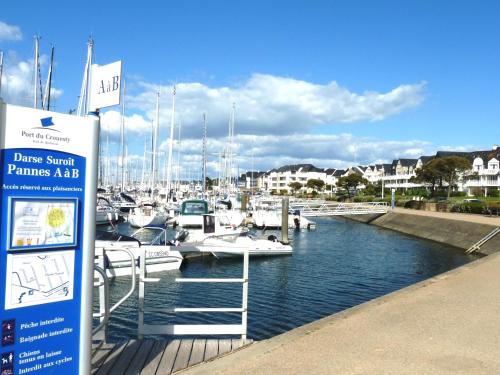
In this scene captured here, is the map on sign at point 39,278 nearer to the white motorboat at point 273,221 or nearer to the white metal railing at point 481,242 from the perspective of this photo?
the white metal railing at point 481,242

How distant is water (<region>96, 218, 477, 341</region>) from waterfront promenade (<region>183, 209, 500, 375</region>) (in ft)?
15.3

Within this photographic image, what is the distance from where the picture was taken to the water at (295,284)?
1351 centimetres

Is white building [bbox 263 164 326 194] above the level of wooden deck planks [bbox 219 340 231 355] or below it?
above

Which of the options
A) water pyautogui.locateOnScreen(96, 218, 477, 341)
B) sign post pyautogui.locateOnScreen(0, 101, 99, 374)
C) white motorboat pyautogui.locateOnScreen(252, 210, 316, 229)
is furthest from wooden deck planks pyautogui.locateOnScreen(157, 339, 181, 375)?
white motorboat pyautogui.locateOnScreen(252, 210, 316, 229)

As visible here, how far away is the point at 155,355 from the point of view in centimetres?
615

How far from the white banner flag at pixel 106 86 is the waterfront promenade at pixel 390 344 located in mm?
3439

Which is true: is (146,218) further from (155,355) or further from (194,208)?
(155,355)

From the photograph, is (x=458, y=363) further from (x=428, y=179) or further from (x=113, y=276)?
(x=428, y=179)

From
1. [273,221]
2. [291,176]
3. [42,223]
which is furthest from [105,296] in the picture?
[291,176]

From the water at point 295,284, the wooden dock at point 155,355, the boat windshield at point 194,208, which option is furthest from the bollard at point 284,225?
the wooden dock at point 155,355

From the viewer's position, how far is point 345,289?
1844 centimetres

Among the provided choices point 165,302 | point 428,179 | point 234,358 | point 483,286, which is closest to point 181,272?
point 165,302

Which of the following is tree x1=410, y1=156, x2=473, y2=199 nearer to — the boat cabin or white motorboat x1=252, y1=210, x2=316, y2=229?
white motorboat x1=252, y1=210, x2=316, y2=229

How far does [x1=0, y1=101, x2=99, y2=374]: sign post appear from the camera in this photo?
4.30 metres
